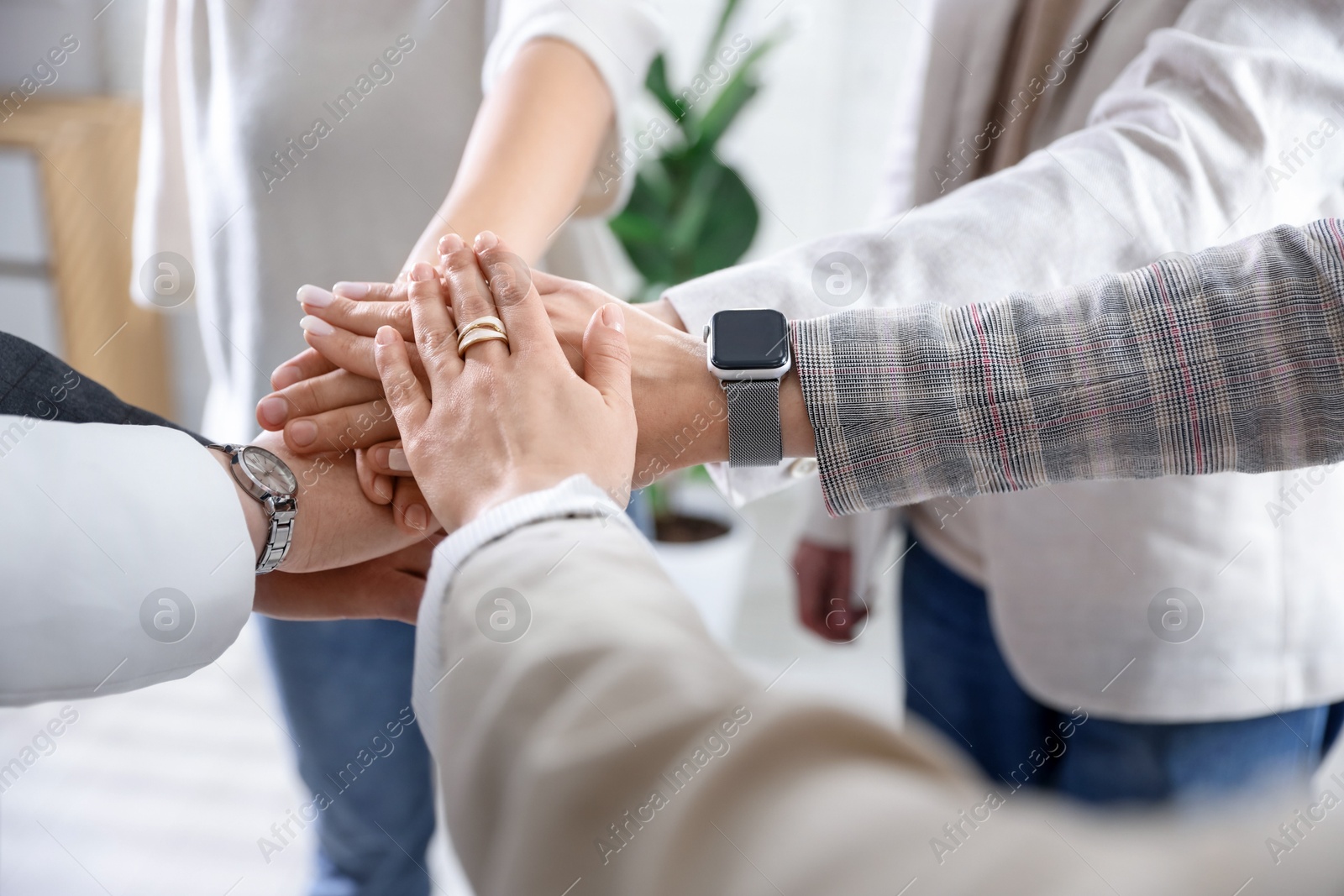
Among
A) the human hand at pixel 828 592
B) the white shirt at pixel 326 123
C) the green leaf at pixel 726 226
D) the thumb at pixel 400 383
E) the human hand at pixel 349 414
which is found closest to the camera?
the thumb at pixel 400 383

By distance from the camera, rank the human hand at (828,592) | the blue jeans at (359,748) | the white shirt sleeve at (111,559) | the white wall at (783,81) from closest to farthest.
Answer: the white shirt sleeve at (111,559) → the blue jeans at (359,748) → the human hand at (828,592) → the white wall at (783,81)

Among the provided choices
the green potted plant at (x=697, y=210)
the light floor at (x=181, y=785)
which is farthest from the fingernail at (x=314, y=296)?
the green potted plant at (x=697, y=210)

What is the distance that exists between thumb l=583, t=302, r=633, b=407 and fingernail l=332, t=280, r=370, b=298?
9.0 inches

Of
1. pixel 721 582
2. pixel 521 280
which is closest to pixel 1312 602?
pixel 521 280

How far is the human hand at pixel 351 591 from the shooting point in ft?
2.65

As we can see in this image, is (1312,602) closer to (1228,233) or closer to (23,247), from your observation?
(1228,233)

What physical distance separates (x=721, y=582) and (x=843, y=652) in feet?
1.34

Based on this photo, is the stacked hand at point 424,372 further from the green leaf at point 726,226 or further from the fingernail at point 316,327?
the green leaf at point 726,226

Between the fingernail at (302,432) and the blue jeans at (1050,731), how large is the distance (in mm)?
680

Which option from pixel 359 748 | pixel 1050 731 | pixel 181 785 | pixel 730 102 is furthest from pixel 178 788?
pixel 730 102

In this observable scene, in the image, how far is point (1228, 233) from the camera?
2.78ft

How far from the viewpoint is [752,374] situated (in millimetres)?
728

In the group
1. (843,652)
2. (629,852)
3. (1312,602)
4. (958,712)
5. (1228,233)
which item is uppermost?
(629,852)

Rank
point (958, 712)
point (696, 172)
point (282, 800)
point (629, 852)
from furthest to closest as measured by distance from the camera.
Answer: point (696, 172)
point (282, 800)
point (958, 712)
point (629, 852)
